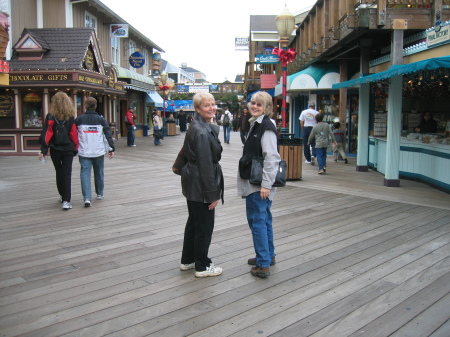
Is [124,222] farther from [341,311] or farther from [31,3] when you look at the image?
[31,3]

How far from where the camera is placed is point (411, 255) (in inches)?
188

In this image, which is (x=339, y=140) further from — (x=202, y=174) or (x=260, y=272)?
(x=202, y=174)

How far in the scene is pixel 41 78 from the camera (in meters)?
15.2

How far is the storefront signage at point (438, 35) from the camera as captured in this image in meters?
7.32

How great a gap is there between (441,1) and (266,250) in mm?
7481

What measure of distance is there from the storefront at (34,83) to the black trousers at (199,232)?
12.5 meters

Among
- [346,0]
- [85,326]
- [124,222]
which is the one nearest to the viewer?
[85,326]

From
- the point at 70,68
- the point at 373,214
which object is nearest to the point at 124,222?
the point at 373,214

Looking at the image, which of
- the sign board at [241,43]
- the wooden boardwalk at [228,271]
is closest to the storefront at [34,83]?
the wooden boardwalk at [228,271]

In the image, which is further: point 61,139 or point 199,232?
point 61,139

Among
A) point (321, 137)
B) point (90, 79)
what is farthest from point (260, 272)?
point (90, 79)

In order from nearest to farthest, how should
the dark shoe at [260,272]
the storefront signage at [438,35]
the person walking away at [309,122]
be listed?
the dark shoe at [260,272]
the storefront signage at [438,35]
the person walking away at [309,122]

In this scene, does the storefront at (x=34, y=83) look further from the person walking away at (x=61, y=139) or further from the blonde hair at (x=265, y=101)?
the blonde hair at (x=265, y=101)

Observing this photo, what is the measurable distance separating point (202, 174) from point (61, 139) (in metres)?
3.69
